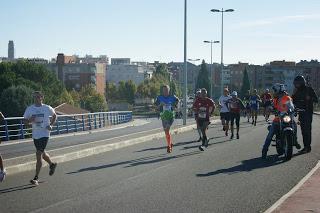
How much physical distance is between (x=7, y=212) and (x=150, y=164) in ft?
19.7

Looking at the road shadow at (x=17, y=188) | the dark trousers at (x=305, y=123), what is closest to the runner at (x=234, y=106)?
the dark trousers at (x=305, y=123)

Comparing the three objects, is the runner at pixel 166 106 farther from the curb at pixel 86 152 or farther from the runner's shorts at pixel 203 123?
the curb at pixel 86 152

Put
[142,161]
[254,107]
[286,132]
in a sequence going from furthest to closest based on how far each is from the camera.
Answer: [254,107], [142,161], [286,132]

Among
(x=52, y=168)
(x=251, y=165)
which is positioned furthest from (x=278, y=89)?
(x=52, y=168)

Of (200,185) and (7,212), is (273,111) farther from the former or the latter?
(7,212)

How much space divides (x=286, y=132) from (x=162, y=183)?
4082mm

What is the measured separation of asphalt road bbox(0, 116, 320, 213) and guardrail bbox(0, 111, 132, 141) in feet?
34.8

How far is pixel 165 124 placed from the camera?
57.1ft

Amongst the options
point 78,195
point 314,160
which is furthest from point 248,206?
point 314,160

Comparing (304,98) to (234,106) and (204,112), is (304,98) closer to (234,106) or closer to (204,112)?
(204,112)

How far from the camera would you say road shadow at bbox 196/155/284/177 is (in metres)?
12.2

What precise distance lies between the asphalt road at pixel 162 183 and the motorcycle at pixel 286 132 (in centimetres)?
28

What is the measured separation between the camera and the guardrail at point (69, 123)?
94.4 ft

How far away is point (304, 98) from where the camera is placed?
49.7ft
